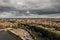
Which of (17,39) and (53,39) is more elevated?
(53,39)

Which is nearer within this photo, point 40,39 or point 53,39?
point 53,39

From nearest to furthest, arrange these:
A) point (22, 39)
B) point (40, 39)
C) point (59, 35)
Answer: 1. point (59, 35)
2. point (40, 39)
3. point (22, 39)

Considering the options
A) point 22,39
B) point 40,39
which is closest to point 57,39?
point 40,39

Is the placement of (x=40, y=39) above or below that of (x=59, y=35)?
below

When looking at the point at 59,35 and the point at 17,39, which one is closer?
the point at 59,35

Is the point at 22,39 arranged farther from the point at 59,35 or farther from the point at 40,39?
the point at 59,35

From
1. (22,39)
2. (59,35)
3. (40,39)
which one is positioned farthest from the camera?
(22,39)

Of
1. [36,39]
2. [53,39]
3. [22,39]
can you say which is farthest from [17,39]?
[53,39]

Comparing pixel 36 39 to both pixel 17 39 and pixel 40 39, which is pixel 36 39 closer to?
pixel 40 39

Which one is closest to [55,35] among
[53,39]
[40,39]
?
[53,39]
